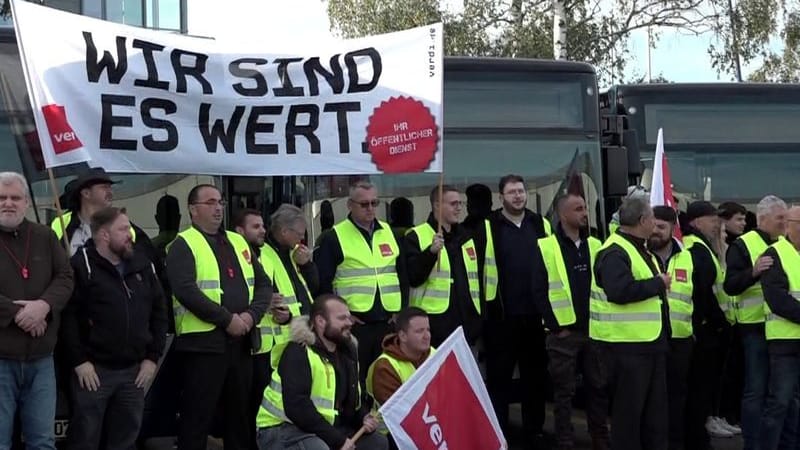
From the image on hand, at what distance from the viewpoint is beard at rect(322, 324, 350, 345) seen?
7.06 metres

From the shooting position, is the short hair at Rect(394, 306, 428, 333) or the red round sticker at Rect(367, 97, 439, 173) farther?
the red round sticker at Rect(367, 97, 439, 173)

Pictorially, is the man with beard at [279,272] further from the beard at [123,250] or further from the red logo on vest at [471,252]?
the red logo on vest at [471,252]

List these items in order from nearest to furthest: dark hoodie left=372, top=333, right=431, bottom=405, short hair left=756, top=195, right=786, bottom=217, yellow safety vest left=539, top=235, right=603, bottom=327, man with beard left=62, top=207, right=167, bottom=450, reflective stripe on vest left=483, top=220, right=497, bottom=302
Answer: man with beard left=62, top=207, right=167, bottom=450, dark hoodie left=372, top=333, right=431, bottom=405, yellow safety vest left=539, top=235, right=603, bottom=327, short hair left=756, top=195, right=786, bottom=217, reflective stripe on vest left=483, top=220, right=497, bottom=302

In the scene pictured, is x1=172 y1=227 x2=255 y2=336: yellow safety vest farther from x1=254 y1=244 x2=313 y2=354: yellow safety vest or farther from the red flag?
the red flag

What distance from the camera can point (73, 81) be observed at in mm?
7656

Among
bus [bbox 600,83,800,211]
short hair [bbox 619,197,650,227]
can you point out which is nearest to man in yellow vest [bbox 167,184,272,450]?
short hair [bbox 619,197,650,227]

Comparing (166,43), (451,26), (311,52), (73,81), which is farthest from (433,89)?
(451,26)

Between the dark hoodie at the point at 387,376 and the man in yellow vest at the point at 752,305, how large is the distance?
271 centimetres

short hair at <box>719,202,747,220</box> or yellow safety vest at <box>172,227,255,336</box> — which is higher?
short hair at <box>719,202,747,220</box>

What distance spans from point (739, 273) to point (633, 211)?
3.86 ft

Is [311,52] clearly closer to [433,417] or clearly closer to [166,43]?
[166,43]

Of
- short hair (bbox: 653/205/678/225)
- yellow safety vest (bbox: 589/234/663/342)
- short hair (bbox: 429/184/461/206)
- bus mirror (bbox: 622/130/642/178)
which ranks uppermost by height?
bus mirror (bbox: 622/130/642/178)

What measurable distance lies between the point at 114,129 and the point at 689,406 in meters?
4.71

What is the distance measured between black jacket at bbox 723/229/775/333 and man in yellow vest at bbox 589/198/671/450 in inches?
32.5
